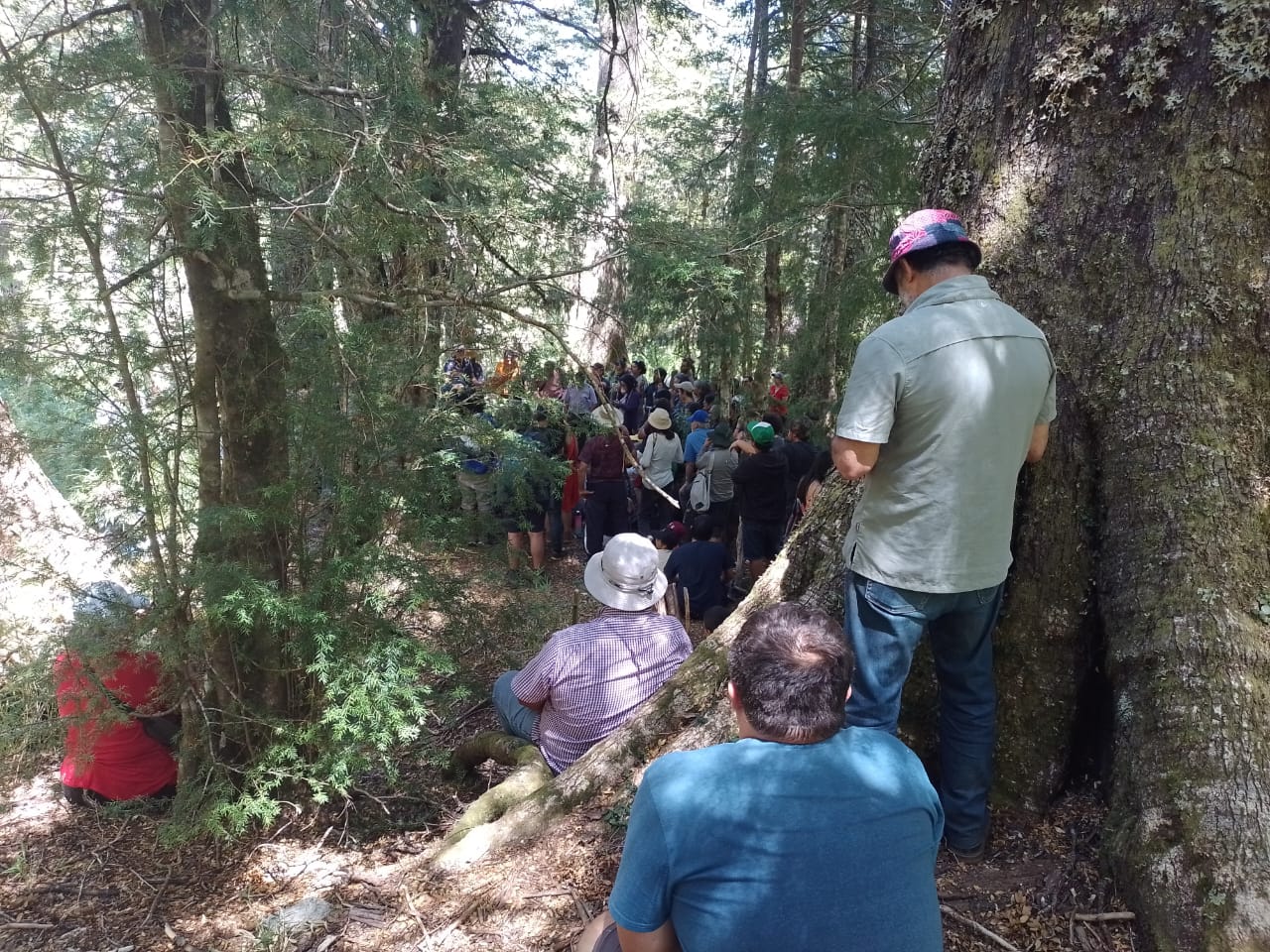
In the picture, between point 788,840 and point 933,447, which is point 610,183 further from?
point 788,840

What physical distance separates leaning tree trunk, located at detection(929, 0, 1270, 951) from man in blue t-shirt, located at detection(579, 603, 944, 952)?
1.18m

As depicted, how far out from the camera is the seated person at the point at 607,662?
341 cm

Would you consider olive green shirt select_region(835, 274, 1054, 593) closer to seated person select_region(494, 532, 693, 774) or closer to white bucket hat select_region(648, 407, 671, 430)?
seated person select_region(494, 532, 693, 774)

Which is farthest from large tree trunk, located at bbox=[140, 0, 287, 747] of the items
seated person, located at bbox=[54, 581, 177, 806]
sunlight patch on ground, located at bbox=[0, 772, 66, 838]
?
sunlight patch on ground, located at bbox=[0, 772, 66, 838]

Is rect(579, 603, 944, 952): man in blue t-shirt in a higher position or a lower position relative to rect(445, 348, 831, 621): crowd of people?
higher

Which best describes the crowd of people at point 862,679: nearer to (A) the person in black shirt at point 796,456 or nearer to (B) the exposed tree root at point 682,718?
(B) the exposed tree root at point 682,718

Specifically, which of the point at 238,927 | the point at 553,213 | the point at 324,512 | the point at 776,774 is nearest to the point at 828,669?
the point at 776,774

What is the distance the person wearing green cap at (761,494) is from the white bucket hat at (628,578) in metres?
3.37

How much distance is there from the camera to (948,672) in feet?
8.18

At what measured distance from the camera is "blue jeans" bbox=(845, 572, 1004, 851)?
89.0 inches

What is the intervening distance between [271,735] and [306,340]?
6.59 ft

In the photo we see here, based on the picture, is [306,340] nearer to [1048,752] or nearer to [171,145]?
[171,145]

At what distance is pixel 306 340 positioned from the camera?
405 cm

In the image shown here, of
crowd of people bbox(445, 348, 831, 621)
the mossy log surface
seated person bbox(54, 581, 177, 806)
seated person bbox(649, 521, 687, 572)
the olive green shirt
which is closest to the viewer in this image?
the olive green shirt
